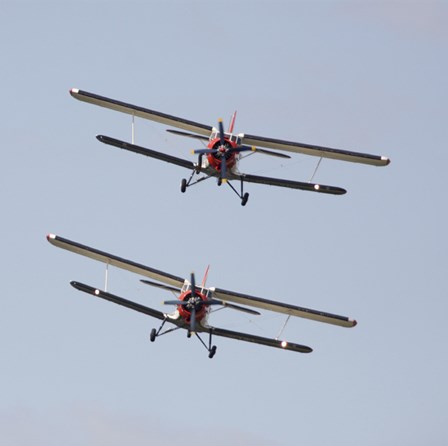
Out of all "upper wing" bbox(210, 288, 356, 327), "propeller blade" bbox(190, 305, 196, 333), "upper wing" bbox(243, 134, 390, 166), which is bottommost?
"propeller blade" bbox(190, 305, 196, 333)

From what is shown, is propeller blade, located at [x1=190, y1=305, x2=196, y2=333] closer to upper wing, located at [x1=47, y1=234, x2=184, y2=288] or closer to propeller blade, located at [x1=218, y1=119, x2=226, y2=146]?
upper wing, located at [x1=47, y1=234, x2=184, y2=288]

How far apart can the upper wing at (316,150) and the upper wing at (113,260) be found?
7.92 meters

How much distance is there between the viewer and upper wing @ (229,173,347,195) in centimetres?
7156

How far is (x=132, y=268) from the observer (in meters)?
70.8

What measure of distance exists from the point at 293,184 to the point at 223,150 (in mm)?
3864

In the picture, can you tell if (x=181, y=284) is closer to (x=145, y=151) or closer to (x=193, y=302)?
(x=193, y=302)

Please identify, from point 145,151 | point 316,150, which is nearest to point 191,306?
point 145,151

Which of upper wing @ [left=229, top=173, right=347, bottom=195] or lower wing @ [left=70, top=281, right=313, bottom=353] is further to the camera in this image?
upper wing @ [left=229, top=173, right=347, bottom=195]

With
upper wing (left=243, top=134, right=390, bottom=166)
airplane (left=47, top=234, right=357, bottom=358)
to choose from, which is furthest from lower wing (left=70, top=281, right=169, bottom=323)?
upper wing (left=243, top=134, right=390, bottom=166)

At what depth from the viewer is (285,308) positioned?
71.2 metres

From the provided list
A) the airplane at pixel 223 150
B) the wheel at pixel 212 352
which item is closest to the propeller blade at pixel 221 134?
the airplane at pixel 223 150

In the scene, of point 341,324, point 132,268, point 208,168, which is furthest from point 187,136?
point 341,324

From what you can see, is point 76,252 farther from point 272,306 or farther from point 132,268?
point 272,306

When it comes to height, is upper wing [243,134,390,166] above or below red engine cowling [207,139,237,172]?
above
